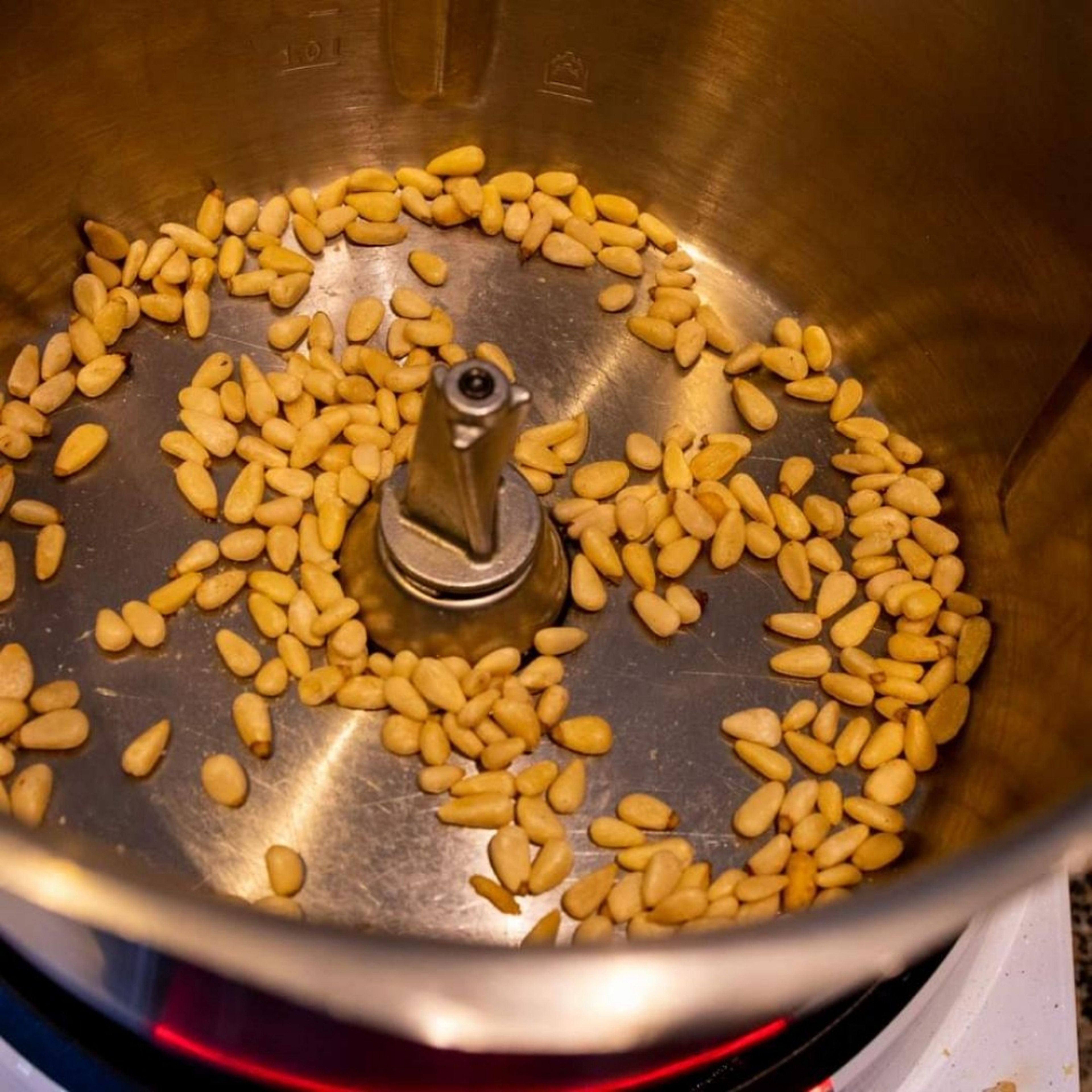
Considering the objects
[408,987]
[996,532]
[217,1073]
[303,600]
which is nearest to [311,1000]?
[408,987]

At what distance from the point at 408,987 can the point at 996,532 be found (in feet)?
1.25

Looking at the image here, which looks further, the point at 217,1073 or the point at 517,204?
the point at 517,204

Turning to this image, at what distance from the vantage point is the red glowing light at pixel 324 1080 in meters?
0.39

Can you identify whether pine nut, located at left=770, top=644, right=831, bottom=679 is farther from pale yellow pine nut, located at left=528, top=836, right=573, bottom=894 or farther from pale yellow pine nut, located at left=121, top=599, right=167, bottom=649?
pale yellow pine nut, located at left=121, top=599, right=167, bottom=649

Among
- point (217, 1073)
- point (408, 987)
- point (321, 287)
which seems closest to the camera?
point (408, 987)

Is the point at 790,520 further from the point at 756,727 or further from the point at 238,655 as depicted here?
the point at 238,655

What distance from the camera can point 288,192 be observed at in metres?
0.64

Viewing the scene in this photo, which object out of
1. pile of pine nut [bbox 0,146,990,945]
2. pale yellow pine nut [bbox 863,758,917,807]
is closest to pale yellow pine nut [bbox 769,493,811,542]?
pile of pine nut [bbox 0,146,990,945]

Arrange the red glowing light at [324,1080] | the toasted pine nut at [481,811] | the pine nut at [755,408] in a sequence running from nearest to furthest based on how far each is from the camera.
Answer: the red glowing light at [324,1080]
the toasted pine nut at [481,811]
the pine nut at [755,408]

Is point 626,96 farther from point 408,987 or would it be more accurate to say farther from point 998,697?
point 408,987

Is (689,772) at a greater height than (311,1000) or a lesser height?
lesser

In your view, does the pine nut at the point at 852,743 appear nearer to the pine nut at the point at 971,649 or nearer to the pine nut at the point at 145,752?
the pine nut at the point at 971,649

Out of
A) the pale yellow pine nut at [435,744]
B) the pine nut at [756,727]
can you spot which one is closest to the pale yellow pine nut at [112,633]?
the pale yellow pine nut at [435,744]

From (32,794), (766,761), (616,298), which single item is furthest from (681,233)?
(32,794)
